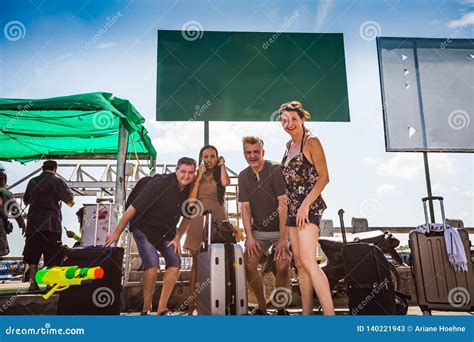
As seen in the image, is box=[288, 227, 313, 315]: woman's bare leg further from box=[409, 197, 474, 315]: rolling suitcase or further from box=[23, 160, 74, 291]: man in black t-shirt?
box=[23, 160, 74, 291]: man in black t-shirt

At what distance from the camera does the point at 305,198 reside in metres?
2.71

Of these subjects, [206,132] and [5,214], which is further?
[5,214]

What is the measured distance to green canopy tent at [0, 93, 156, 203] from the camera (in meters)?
4.04

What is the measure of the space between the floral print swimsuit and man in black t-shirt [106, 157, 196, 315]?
3.38 ft

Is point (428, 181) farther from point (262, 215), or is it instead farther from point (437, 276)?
point (262, 215)

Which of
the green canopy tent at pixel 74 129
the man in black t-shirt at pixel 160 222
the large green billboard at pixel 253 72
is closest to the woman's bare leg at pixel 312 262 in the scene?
the man in black t-shirt at pixel 160 222

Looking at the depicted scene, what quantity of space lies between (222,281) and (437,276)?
2.07 metres

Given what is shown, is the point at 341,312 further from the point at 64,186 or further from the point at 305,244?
the point at 64,186

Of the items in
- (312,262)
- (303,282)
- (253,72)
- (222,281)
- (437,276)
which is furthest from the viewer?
(253,72)

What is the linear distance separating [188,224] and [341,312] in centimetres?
200

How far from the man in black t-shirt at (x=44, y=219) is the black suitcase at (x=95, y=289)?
146 centimetres

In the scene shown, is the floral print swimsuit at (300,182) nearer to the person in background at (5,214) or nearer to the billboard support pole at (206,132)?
the billboard support pole at (206,132)

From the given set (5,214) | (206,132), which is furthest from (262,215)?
(5,214)
